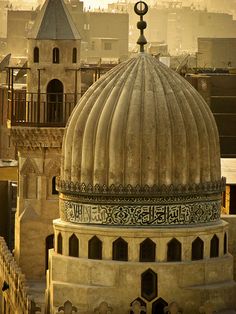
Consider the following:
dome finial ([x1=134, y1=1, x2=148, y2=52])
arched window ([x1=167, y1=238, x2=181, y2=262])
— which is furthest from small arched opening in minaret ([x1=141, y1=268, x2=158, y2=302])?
dome finial ([x1=134, y1=1, x2=148, y2=52])

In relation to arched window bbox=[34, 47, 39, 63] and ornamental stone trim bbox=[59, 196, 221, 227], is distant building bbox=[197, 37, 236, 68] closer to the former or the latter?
arched window bbox=[34, 47, 39, 63]

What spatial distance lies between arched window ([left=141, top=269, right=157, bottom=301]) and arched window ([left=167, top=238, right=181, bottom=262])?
244mm

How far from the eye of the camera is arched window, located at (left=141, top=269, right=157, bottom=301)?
56.9ft

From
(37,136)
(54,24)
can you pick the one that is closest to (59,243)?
(37,136)

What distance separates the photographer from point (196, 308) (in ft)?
57.0

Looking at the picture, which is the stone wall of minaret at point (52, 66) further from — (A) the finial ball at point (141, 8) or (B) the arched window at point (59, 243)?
(B) the arched window at point (59, 243)

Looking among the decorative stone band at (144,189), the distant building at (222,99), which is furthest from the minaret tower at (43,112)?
the distant building at (222,99)

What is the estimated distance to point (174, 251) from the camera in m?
17.4

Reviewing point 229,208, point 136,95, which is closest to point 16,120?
point 229,208

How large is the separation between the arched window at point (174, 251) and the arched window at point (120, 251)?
1.43 ft

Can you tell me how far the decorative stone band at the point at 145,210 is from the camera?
56.8 feet

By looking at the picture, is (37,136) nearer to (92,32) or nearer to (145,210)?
(145,210)

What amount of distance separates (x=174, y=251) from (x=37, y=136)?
7940 mm

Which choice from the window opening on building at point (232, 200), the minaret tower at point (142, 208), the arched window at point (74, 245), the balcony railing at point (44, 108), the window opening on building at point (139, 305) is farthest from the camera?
the balcony railing at point (44, 108)
